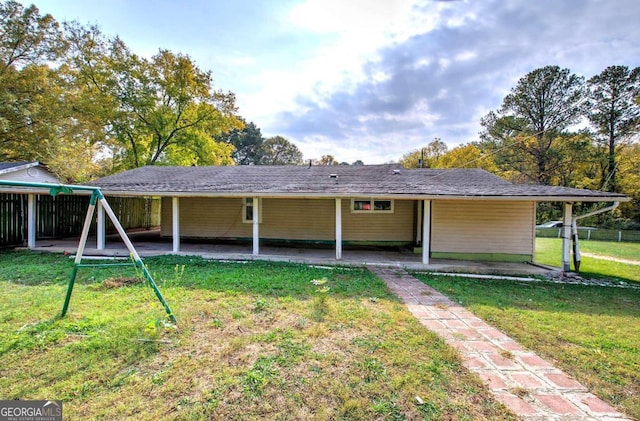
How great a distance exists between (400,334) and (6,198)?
45.4 ft

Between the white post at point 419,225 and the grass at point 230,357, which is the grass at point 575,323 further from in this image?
the white post at point 419,225

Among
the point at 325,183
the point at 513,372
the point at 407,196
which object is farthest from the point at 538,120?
the point at 513,372

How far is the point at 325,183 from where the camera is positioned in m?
9.41

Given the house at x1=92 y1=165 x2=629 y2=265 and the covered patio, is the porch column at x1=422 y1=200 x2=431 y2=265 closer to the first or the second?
the house at x1=92 y1=165 x2=629 y2=265

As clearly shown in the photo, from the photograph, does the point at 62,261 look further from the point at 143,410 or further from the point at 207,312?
the point at 143,410

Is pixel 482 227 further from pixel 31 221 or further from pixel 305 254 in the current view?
pixel 31 221

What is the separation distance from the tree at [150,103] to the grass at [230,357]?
1606 cm

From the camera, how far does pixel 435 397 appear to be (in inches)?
99.4

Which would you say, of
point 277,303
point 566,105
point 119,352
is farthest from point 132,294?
point 566,105

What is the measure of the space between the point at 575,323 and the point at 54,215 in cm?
1669

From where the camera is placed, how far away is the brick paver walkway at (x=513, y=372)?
241 centimetres

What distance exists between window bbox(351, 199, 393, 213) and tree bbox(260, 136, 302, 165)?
101 feet

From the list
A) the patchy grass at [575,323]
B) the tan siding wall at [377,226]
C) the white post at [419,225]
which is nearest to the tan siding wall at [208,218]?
the tan siding wall at [377,226]

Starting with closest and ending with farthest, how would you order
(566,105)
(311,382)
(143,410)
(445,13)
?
(143,410) < (311,382) < (445,13) < (566,105)
